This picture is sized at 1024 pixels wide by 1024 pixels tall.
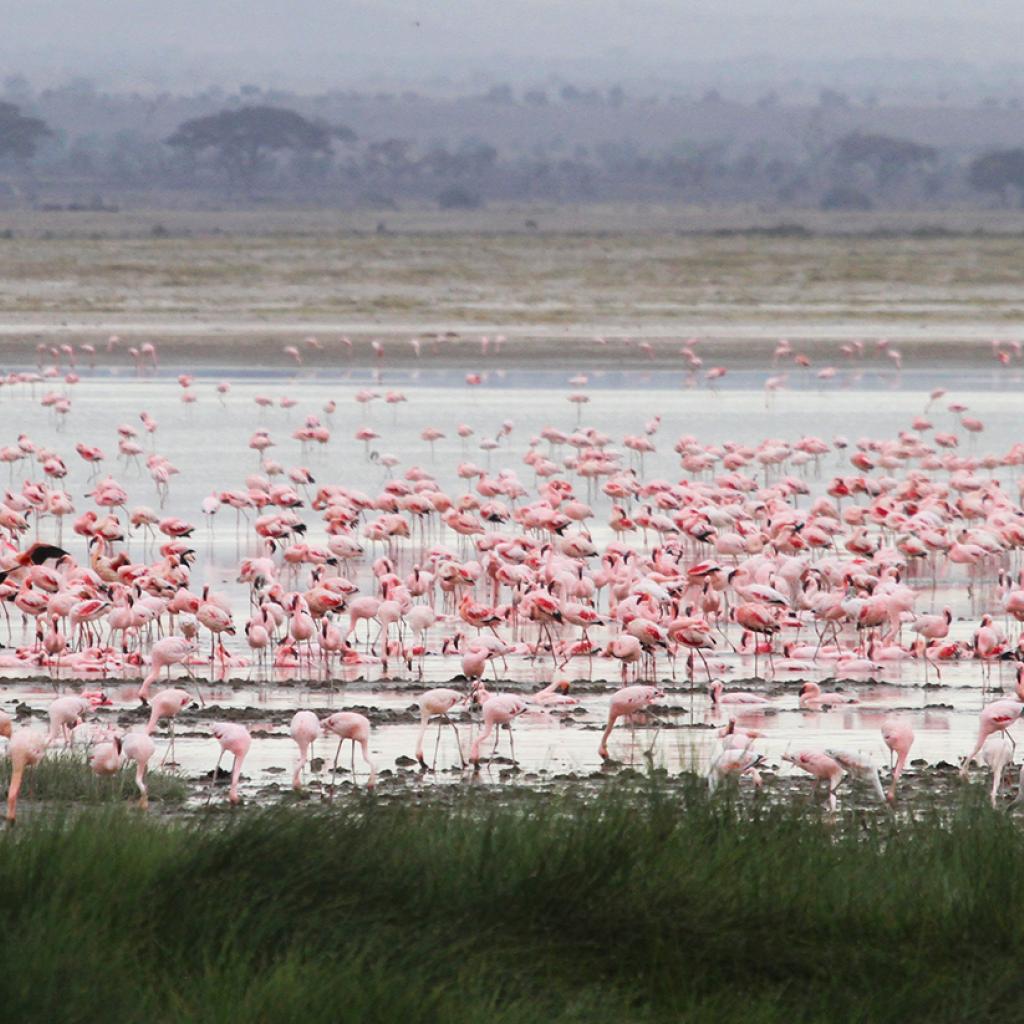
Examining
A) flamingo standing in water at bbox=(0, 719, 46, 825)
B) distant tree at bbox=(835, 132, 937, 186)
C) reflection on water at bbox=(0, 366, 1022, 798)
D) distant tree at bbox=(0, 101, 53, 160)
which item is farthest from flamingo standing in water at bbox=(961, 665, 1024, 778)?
distant tree at bbox=(835, 132, 937, 186)

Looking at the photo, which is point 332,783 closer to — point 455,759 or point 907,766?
point 455,759

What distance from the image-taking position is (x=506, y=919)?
19.2ft

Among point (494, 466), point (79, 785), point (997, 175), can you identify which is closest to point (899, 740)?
point (79, 785)

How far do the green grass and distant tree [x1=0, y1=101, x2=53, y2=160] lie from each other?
126 m

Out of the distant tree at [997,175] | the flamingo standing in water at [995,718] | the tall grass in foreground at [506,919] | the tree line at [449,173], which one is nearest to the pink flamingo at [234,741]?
the tall grass in foreground at [506,919]

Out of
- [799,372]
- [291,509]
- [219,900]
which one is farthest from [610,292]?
[219,900]

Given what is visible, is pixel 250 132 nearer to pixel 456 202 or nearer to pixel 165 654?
pixel 456 202

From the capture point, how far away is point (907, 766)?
8.48m

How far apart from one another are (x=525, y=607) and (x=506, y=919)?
5.12 meters

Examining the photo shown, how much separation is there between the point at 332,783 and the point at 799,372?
25.1 m

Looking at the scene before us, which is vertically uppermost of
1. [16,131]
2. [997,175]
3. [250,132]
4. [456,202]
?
[250,132]

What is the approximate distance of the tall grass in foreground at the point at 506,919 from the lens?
5262 millimetres

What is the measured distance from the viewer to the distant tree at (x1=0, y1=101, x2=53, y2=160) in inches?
5084

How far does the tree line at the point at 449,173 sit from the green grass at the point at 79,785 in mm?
121483
